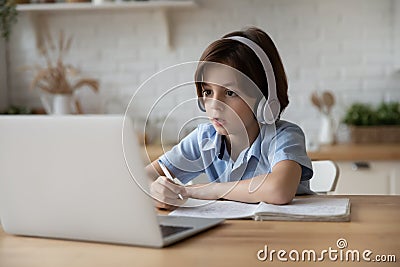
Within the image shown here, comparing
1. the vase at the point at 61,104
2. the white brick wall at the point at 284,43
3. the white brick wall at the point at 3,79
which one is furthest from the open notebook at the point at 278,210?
the white brick wall at the point at 3,79

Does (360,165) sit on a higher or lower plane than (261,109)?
lower

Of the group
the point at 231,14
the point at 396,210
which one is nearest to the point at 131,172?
the point at 396,210

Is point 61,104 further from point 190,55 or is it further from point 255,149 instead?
point 255,149

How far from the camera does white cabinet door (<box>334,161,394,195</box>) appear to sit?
10.6 feet

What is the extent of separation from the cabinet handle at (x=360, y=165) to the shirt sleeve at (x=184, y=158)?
1.34 metres

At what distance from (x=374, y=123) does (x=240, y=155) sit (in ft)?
5.93

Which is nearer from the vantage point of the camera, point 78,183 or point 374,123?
point 78,183

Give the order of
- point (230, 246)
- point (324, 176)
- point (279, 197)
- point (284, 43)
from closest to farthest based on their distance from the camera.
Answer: point (230, 246) → point (279, 197) → point (324, 176) → point (284, 43)

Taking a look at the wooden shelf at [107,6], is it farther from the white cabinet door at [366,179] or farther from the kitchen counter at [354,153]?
the white cabinet door at [366,179]

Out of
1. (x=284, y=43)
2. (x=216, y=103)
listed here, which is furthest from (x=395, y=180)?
(x=216, y=103)

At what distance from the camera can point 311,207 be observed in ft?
5.10

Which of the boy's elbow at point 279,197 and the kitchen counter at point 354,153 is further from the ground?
the boy's elbow at point 279,197

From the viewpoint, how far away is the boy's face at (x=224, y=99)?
1723 millimetres

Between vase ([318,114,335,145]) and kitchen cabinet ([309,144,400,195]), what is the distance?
0.35 m
